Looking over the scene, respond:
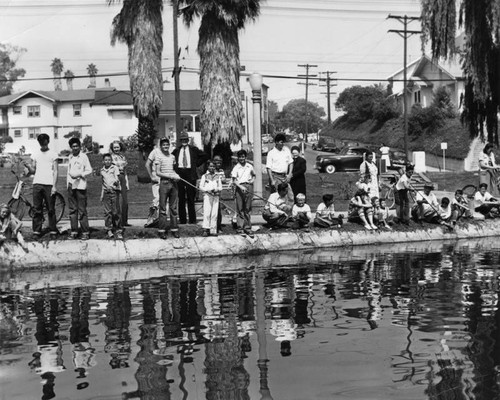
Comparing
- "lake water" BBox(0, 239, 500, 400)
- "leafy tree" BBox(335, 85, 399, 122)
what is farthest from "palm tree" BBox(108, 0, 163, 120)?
"leafy tree" BBox(335, 85, 399, 122)

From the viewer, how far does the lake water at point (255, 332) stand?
6652 millimetres

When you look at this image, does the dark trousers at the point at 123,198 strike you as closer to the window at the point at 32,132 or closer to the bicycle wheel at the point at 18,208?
the bicycle wheel at the point at 18,208

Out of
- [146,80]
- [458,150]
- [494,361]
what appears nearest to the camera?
[494,361]

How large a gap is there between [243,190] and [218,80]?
13626mm

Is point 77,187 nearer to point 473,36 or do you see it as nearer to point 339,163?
point 473,36

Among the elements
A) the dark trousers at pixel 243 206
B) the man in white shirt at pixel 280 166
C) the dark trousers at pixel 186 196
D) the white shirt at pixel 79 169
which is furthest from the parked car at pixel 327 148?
the white shirt at pixel 79 169

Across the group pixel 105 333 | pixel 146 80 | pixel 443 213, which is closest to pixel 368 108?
pixel 146 80

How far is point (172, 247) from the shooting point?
15.9 m

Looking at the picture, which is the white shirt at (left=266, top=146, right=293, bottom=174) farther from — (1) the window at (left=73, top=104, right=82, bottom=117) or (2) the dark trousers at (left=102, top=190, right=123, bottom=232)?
(1) the window at (left=73, top=104, right=82, bottom=117)

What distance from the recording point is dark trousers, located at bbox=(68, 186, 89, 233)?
1527 centimetres

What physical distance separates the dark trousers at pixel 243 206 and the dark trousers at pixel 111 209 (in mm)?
2541

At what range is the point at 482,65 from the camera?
1198 inches

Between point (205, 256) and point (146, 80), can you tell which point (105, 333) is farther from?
point (146, 80)

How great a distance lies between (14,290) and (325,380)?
7.30m
